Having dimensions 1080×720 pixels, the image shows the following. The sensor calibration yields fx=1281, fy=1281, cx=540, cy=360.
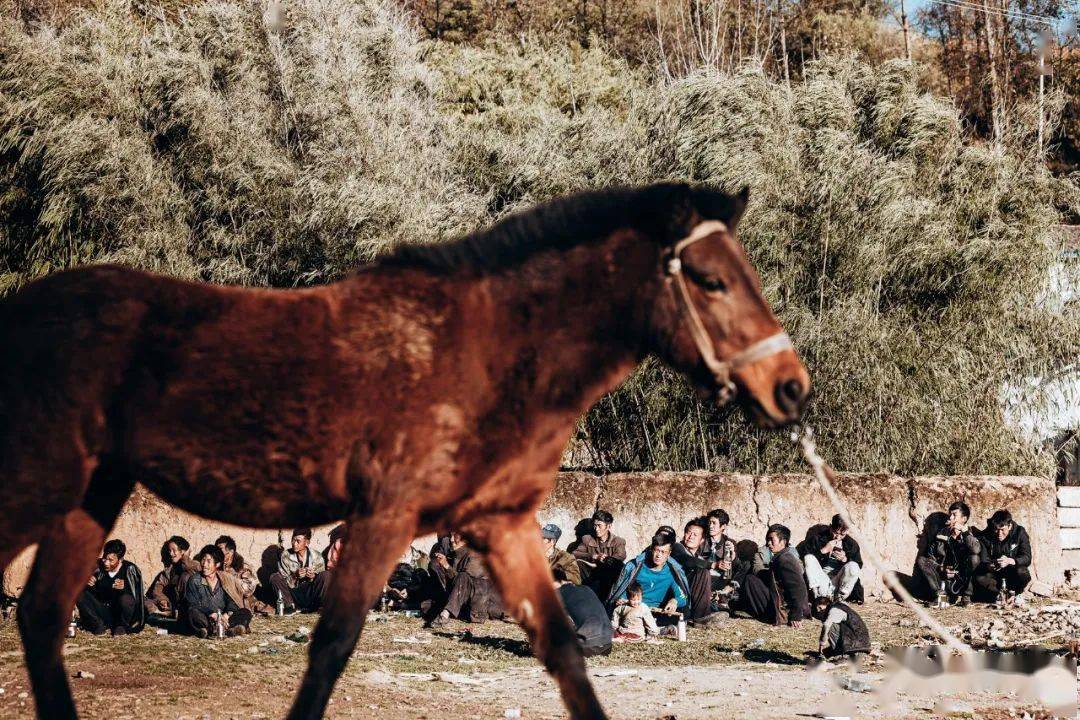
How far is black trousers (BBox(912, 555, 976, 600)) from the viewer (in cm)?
1611

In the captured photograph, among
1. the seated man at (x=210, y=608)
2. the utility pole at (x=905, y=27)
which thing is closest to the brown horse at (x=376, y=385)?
the seated man at (x=210, y=608)

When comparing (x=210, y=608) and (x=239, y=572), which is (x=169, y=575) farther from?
(x=210, y=608)

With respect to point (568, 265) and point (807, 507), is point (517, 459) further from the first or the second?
point (807, 507)

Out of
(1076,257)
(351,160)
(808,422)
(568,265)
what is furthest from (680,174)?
(568,265)

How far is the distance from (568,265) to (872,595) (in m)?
12.7

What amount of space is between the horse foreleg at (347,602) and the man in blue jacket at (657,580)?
888cm

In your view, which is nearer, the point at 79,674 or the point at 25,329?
the point at 25,329

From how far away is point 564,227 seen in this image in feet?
17.4

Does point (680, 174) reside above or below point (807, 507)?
above

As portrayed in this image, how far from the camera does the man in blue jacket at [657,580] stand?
44.5ft

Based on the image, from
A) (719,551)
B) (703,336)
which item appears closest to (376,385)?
(703,336)

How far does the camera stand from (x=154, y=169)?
19047 millimetres

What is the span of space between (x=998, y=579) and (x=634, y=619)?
5553 millimetres

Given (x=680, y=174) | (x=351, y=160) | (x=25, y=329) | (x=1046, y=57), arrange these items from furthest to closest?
(x=1046, y=57), (x=351, y=160), (x=680, y=174), (x=25, y=329)
